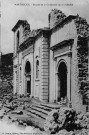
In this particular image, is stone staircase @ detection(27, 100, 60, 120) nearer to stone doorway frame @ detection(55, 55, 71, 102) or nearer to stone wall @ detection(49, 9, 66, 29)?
stone doorway frame @ detection(55, 55, 71, 102)

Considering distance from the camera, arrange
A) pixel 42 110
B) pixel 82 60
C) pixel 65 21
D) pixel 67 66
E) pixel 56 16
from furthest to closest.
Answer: pixel 56 16 < pixel 65 21 < pixel 42 110 < pixel 67 66 < pixel 82 60

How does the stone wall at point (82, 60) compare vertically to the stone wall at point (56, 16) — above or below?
below

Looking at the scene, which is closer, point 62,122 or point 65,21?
point 62,122

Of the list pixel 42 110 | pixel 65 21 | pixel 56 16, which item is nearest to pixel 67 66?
pixel 65 21

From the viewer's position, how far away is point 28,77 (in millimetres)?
20797

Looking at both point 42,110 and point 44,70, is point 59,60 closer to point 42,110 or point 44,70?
point 44,70

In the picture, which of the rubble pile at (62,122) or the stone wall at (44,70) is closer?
the rubble pile at (62,122)

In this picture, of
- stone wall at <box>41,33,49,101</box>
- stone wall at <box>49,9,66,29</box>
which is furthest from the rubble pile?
stone wall at <box>49,9,66,29</box>

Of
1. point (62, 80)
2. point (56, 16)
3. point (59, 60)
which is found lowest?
point (62, 80)

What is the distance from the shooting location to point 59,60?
14211mm

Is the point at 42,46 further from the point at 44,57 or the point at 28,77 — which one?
the point at 28,77

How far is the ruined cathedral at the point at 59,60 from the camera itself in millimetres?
12008

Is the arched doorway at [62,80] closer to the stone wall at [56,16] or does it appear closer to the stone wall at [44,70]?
the stone wall at [44,70]

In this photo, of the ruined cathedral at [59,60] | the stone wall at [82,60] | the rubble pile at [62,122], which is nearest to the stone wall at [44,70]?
the ruined cathedral at [59,60]
